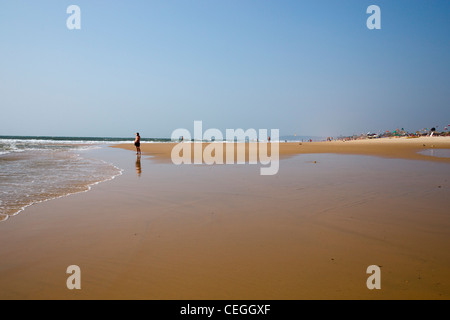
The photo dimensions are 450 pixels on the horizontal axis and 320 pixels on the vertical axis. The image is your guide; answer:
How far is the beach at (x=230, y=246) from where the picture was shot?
9.09ft

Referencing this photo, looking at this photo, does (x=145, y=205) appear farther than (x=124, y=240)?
Yes

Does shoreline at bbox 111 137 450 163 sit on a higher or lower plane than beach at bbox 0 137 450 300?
higher

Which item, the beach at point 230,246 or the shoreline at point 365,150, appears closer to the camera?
the beach at point 230,246

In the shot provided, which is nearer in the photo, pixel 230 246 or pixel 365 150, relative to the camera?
pixel 230 246

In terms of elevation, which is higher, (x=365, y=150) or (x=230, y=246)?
(x=365, y=150)

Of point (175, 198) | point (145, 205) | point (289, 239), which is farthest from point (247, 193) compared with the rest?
point (289, 239)

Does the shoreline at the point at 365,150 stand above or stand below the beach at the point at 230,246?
above

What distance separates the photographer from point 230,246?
12.4 feet

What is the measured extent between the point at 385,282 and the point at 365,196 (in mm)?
4287

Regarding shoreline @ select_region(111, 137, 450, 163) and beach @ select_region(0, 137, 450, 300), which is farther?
shoreline @ select_region(111, 137, 450, 163)

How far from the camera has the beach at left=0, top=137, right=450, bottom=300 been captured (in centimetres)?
277
